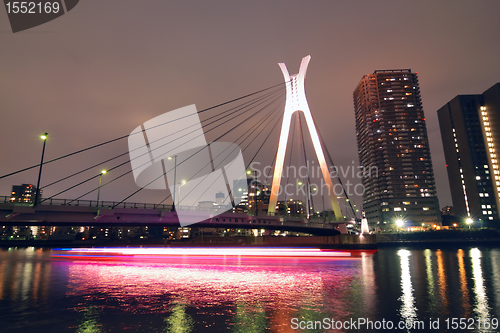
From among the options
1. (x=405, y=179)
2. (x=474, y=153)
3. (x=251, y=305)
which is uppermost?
(x=474, y=153)

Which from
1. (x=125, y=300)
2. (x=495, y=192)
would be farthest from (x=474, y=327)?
(x=495, y=192)

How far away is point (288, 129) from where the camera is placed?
5341 cm

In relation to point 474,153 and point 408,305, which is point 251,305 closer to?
point 408,305

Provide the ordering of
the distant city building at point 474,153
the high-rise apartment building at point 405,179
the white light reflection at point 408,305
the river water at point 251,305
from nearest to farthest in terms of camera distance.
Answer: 1. the river water at point 251,305
2. the white light reflection at point 408,305
3. the distant city building at point 474,153
4. the high-rise apartment building at point 405,179

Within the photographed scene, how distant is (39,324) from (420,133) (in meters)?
218

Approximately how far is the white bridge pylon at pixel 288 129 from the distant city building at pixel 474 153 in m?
131

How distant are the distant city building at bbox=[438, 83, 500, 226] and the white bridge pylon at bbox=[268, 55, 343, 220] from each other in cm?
13098

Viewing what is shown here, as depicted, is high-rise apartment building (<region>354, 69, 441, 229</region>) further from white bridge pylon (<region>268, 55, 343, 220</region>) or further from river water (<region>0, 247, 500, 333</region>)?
river water (<region>0, 247, 500, 333</region>)

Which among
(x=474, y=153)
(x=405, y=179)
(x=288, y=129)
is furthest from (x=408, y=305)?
(x=405, y=179)

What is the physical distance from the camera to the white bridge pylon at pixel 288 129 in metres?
51.9

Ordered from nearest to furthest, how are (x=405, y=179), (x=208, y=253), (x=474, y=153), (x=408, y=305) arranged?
(x=408, y=305), (x=208, y=253), (x=474, y=153), (x=405, y=179)

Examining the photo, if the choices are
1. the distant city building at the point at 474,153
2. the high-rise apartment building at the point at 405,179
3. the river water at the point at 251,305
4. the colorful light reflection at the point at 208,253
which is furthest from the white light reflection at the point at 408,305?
the high-rise apartment building at the point at 405,179

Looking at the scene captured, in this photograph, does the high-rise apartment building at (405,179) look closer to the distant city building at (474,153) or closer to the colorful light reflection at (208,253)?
the distant city building at (474,153)

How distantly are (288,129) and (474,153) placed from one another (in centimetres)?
14858
